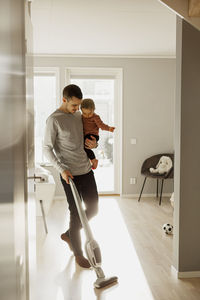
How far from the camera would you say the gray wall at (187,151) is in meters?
2.48

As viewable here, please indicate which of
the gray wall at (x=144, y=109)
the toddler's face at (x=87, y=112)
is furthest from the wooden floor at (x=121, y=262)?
the toddler's face at (x=87, y=112)

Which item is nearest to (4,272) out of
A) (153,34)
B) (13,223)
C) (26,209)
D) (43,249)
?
(13,223)

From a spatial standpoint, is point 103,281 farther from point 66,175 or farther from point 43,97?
point 43,97

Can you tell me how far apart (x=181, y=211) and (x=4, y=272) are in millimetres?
1793

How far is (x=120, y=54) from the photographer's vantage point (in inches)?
212

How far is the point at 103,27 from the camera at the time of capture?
389cm

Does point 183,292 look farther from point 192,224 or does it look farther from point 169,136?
point 169,136

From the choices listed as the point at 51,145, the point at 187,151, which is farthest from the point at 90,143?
the point at 187,151

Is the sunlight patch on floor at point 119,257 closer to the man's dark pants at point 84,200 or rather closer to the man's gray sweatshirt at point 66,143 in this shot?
the man's dark pants at point 84,200

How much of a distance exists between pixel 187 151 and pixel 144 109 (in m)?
3.13

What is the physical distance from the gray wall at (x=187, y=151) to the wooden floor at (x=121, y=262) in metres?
0.24

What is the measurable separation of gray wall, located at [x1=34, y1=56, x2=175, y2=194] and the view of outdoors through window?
28cm

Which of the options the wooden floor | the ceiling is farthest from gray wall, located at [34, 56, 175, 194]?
the wooden floor

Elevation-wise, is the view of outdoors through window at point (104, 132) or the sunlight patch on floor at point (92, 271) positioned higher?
the view of outdoors through window at point (104, 132)
